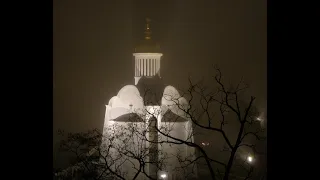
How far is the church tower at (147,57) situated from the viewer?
375 inches

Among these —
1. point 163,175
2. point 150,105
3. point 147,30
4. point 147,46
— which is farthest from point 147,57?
point 163,175

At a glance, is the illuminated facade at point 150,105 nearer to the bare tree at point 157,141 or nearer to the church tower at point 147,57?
the church tower at point 147,57

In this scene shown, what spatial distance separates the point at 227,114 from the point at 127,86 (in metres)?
2.02

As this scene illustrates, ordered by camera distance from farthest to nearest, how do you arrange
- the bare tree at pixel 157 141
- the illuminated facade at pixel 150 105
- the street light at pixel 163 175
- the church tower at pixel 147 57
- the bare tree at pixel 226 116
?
1. the church tower at pixel 147 57
2. the illuminated facade at pixel 150 105
3. the street light at pixel 163 175
4. the bare tree at pixel 157 141
5. the bare tree at pixel 226 116

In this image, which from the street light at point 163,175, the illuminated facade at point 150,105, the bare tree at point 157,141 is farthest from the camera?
the illuminated facade at point 150,105

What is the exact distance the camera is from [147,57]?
966cm

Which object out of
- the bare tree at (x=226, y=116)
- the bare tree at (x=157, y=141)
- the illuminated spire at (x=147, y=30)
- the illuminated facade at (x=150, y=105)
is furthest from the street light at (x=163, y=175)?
the illuminated spire at (x=147, y=30)

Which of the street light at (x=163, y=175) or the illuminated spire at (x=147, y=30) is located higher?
the illuminated spire at (x=147, y=30)

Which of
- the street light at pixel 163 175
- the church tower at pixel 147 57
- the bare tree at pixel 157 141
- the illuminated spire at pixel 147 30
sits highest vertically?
the illuminated spire at pixel 147 30

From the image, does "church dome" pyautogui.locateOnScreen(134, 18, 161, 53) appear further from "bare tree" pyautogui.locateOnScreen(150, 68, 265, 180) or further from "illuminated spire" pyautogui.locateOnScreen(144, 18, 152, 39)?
"bare tree" pyautogui.locateOnScreen(150, 68, 265, 180)

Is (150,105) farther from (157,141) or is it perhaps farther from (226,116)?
(157,141)

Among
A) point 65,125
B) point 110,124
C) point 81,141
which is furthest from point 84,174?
point 110,124

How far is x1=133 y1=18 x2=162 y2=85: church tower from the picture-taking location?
9523 mm
